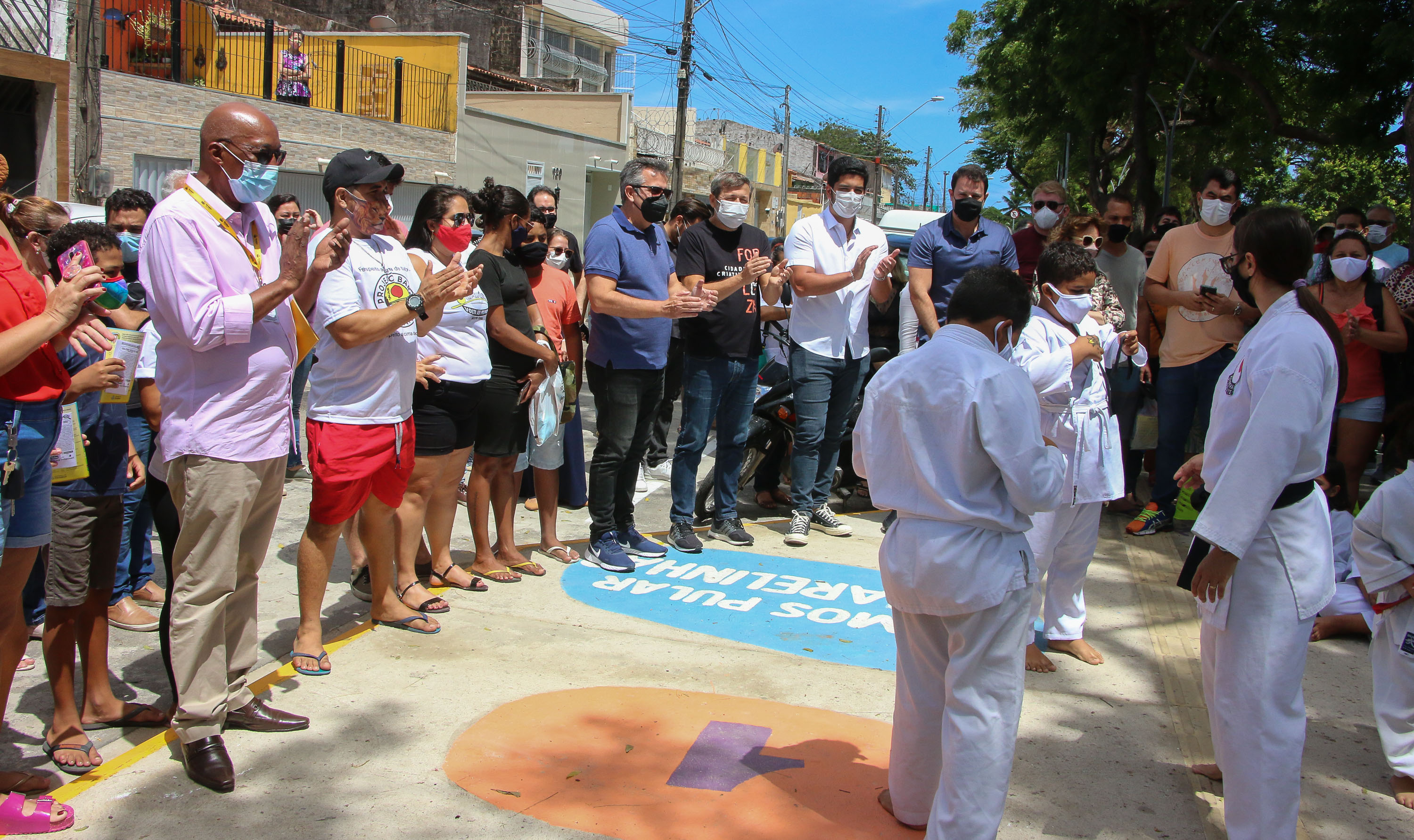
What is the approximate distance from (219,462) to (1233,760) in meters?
3.27

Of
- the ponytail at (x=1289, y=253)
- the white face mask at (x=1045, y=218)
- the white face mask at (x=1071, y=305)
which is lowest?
the white face mask at (x=1071, y=305)

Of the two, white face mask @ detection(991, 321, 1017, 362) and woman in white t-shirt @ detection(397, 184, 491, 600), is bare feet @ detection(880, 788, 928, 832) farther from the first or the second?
woman in white t-shirt @ detection(397, 184, 491, 600)

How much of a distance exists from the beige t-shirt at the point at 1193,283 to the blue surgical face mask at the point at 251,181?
546cm

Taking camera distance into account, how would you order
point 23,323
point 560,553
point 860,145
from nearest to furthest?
point 23,323
point 560,553
point 860,145

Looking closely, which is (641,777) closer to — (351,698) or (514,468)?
(351,698)

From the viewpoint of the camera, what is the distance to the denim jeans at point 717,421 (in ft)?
20.2

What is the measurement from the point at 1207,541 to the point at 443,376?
3.35 m

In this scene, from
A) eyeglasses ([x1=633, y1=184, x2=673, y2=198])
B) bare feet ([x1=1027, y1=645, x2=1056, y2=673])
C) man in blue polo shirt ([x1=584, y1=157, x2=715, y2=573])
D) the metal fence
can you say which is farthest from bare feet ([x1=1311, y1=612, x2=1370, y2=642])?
the metal fence

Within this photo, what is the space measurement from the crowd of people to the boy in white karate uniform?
17mm

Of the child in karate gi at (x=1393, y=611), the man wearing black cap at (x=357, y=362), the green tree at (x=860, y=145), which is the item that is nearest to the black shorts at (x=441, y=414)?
the man wearing black cap at (x=357, y=362)

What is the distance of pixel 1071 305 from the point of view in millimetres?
4449

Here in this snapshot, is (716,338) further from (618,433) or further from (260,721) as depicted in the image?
(260,721)

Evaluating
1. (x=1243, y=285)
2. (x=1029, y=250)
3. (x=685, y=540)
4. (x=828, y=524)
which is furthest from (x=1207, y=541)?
(x=1029, y=250)

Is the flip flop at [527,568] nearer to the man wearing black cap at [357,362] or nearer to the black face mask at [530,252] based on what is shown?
the man wearing black cap at [357,362]
